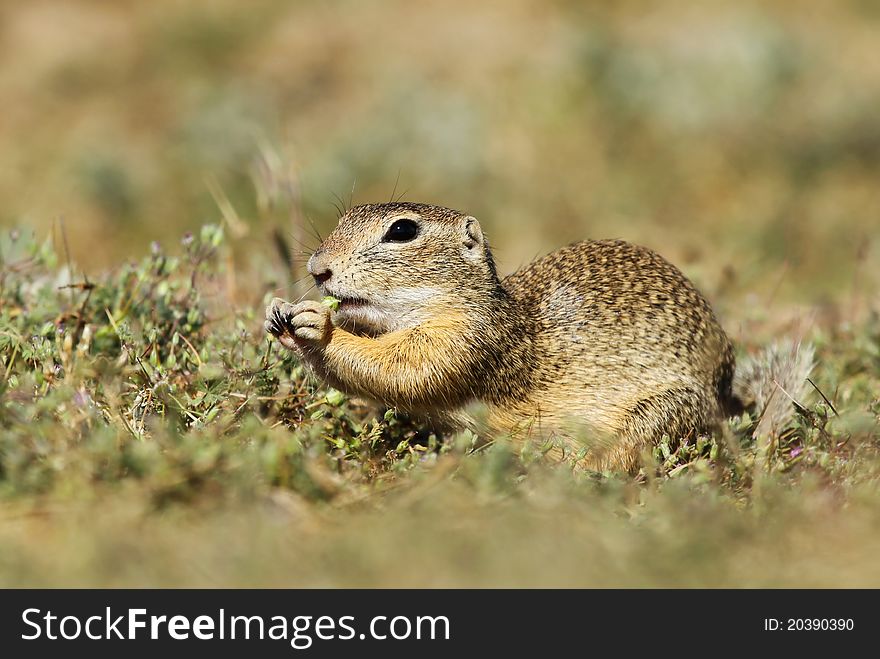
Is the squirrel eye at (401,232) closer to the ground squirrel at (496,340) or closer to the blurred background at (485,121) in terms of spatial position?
the ground squirrel at (496,340)

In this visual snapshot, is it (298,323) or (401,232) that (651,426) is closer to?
(401,232)

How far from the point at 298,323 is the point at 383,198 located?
599 cm

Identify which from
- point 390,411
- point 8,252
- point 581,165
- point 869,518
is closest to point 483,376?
point 390,411

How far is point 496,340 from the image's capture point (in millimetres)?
4199

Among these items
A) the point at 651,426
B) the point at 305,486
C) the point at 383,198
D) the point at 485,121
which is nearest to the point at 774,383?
the point at 651,426

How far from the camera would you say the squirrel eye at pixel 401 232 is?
416 cm

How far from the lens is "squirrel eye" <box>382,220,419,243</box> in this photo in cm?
416

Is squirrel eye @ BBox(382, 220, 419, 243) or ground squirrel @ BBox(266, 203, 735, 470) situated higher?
squirrel eye @ BBox(382, 220, 419, 243)

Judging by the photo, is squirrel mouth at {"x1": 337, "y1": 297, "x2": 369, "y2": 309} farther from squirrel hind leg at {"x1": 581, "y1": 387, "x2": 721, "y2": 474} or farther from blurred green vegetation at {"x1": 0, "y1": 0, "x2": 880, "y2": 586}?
squirrel hind leg at {"x1": 581, "y1": 387, "x2": 721, "y2": 474}

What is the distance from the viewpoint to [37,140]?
12.0m

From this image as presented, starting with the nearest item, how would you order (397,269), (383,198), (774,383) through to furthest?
(397,269) → (774,383) → (383,198)

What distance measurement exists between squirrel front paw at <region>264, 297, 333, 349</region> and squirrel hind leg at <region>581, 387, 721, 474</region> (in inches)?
43.8

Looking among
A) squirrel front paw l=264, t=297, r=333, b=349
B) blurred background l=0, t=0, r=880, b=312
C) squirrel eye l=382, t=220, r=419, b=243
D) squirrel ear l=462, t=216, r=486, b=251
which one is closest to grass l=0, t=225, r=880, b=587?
squirrel front paw l=264, t=297, r=333, b=349

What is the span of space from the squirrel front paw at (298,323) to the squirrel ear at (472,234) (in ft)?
2.39
